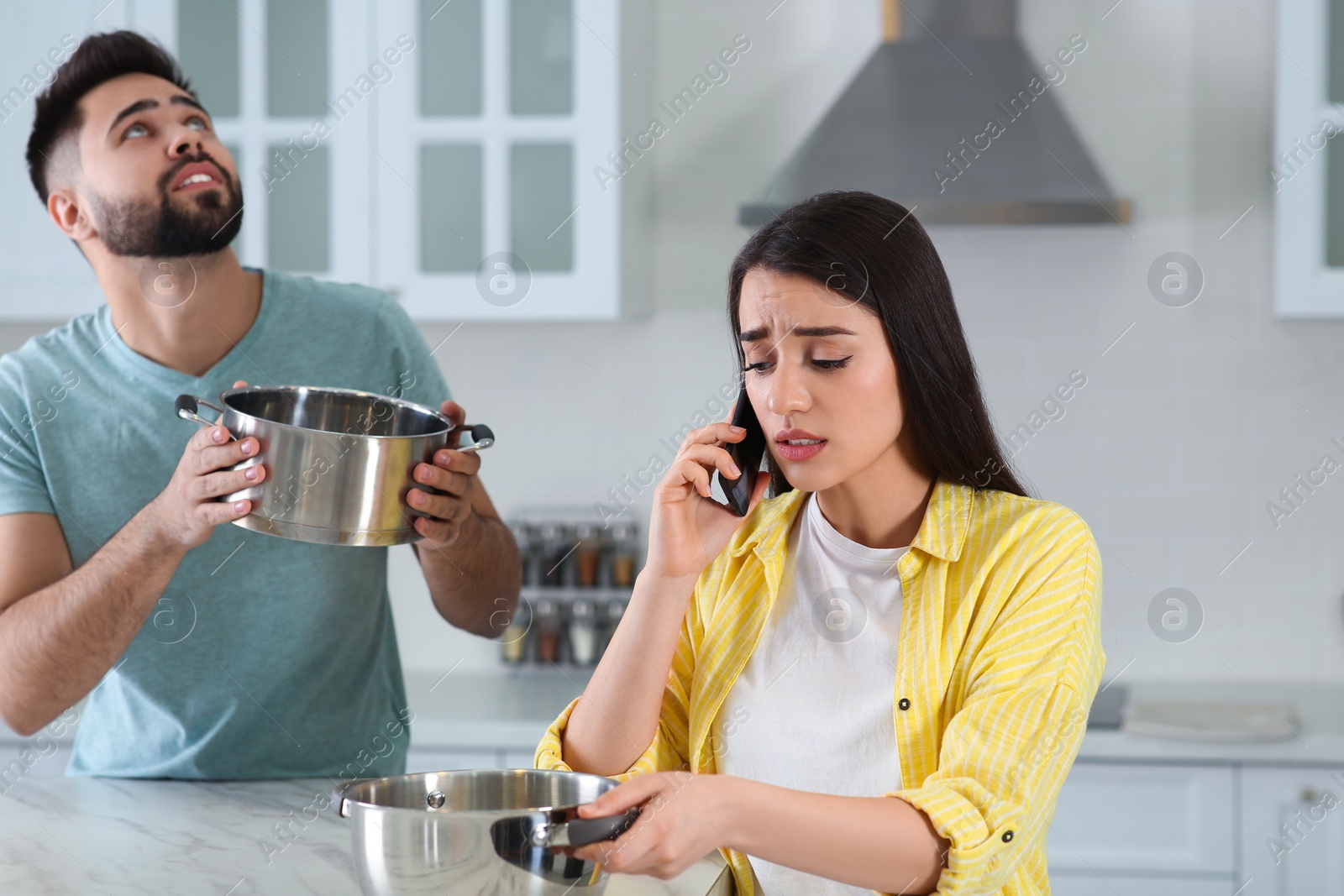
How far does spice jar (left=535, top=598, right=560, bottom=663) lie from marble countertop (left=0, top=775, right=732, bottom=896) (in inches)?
50.9

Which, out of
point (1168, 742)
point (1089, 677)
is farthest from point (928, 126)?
point (1089, 677)

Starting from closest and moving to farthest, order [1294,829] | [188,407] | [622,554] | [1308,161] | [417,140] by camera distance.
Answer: [188,407], [1294,829], [1308,161], [417,140], [622,554]

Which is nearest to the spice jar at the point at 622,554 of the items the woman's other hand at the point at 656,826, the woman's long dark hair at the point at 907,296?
the woman's long dark hair at the point at 907,296

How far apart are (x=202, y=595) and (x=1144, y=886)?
1799mm

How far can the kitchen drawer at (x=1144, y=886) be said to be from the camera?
2301mm

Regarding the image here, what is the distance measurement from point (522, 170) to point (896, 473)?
60.2 inches

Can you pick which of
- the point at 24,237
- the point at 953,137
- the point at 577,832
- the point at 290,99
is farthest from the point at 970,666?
the point at 24,237

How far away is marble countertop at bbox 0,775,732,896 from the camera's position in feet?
3.67

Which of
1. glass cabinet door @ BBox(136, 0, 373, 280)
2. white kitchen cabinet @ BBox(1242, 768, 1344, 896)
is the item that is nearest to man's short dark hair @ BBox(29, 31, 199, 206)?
glass cabinet door @ BBox(136, 0, 373, 280)

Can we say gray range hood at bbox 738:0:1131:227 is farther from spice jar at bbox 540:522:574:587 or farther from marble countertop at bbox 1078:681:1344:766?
marble countertop at bbox 1078:681:1344:766

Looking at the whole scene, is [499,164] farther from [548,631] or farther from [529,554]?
[548,631]

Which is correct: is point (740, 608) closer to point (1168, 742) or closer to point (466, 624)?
point (466, 624)

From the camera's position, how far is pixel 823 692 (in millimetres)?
1232

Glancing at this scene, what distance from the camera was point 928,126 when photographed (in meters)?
2.54
